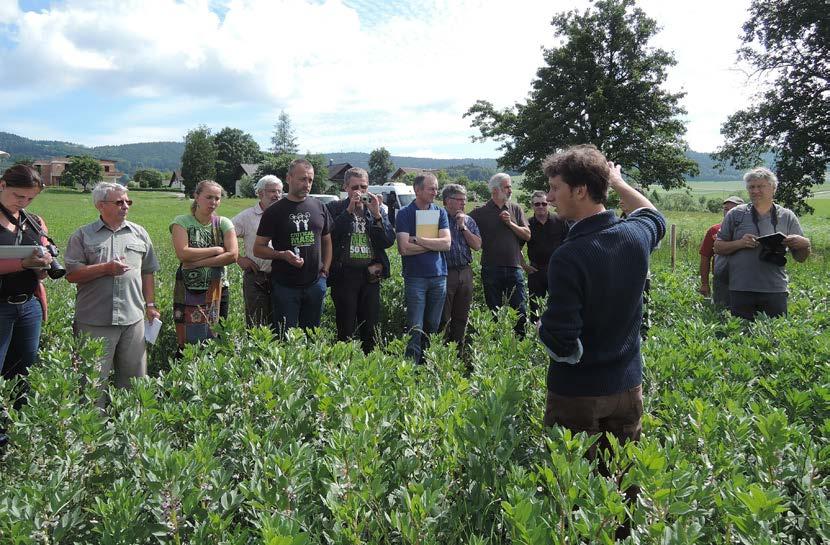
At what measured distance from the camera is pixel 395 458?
241cm

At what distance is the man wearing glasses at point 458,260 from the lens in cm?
645

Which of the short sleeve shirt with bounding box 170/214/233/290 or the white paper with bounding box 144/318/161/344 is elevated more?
the short sleeve shirt with bounding box 170/214/233/290

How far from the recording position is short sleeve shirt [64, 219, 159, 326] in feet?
13.9

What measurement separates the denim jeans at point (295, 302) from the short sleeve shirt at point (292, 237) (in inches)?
2.5

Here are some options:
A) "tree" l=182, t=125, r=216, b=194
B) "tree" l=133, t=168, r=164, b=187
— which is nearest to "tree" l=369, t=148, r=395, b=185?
"tree" l=182, t=125, r=216, b=194

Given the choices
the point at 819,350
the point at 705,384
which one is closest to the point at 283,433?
the point at 705,384

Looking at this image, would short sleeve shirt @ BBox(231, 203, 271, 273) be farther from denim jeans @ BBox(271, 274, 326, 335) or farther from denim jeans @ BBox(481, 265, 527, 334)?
denim jeans @ BBox(481, 265, 527, 334)

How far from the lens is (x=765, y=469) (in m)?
2.17

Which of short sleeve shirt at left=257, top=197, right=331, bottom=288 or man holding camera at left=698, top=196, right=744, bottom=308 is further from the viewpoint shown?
man holding camera at left=698, top=196, right=744, bottom=308

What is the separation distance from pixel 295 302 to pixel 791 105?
24244 millimetres

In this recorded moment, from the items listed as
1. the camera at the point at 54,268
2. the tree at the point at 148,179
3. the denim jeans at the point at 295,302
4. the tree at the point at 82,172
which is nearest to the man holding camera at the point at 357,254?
the denim jeans at the point at 295,302

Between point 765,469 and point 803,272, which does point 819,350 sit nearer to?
point 765,469

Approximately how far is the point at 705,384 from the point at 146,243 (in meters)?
4.31

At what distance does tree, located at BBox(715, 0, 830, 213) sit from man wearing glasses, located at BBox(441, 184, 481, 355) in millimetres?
20819
